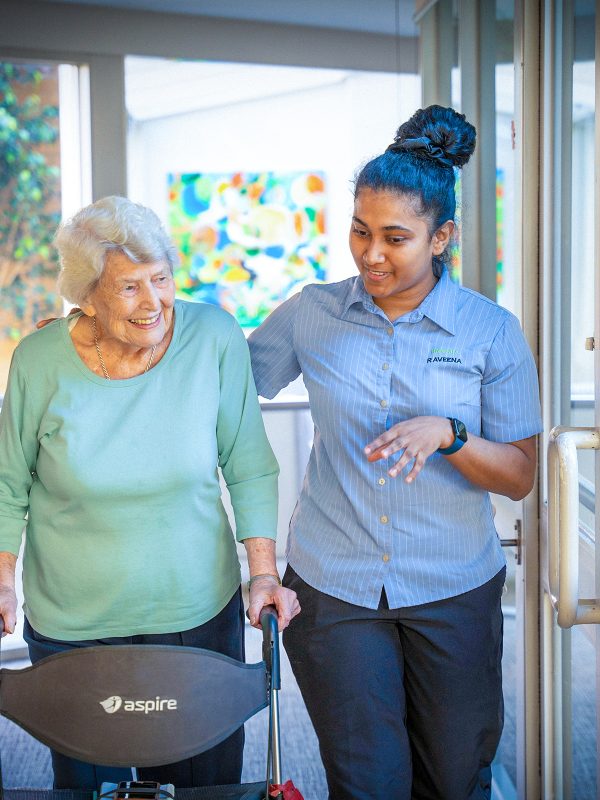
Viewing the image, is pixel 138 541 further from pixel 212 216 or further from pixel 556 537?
pixel 212 216

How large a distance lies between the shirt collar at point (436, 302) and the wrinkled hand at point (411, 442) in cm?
23

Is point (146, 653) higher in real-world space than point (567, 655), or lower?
higher

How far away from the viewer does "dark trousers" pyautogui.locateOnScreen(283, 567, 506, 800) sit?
1.80m

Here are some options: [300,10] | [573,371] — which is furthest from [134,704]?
[300,10]

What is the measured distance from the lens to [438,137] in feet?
5.78

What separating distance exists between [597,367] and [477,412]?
24cm

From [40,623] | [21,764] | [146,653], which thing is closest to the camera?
[146,653]

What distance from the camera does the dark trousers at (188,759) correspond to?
1.74 m

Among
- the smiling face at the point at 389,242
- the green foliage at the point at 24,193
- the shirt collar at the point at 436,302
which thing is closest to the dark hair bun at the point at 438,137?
the smiling face at the point at 389,242

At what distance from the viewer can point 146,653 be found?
1.39 metres

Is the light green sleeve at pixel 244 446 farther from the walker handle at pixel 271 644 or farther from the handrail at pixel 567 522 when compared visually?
the handrail at pixel 567 522

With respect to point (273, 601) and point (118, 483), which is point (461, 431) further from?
point (118, 483)

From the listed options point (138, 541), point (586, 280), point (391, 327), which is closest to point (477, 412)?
point (391, 327)

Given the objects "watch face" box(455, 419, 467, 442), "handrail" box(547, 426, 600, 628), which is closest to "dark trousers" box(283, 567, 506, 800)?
"handrail" box(547, 426, 600, 628)
